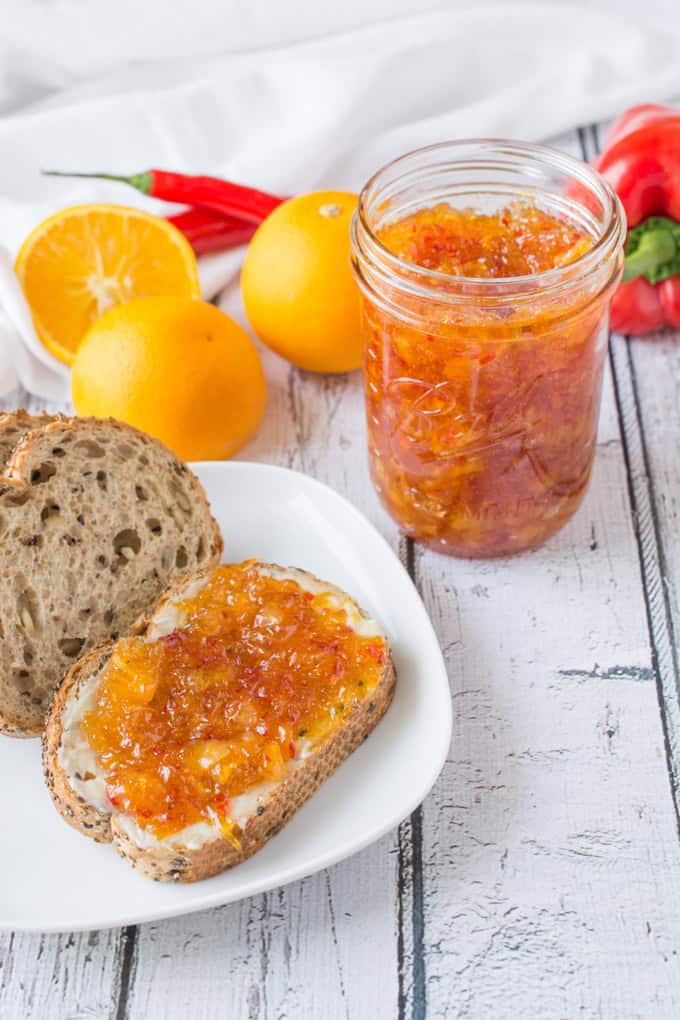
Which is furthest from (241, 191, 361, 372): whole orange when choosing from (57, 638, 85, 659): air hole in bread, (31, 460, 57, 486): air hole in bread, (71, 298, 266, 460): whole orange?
(57, 638, 85, 659): air hole in bread

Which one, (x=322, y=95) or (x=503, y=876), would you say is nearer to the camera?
(x=503, y=876)

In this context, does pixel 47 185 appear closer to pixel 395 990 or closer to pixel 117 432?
pixel 117 432

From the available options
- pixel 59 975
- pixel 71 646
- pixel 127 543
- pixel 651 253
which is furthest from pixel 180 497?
pixel 651 253

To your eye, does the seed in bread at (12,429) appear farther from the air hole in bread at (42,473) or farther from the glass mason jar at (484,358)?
the glass mason jar at (484,358)

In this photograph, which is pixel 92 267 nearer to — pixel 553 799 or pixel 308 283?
pixel 308 283

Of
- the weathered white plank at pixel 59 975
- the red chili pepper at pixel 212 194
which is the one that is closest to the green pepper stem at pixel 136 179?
the red chili pepper at pixel 212 194

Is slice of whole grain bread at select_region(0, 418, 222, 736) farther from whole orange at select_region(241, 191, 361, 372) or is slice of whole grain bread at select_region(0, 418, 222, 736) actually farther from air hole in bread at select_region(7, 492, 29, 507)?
whole orange at select_region(241, 191, 361, 372)

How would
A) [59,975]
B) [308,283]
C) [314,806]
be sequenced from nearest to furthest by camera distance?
[59,975] → [314,806] → [308,283]
